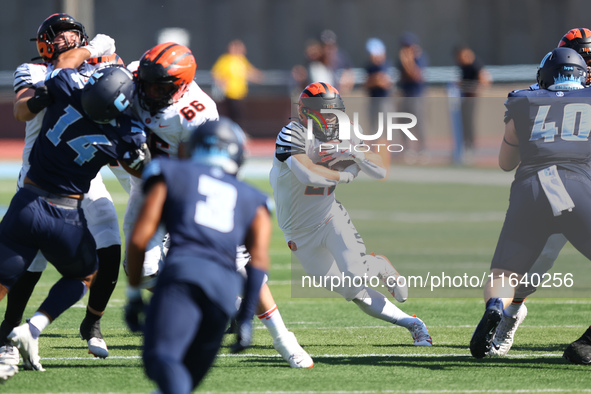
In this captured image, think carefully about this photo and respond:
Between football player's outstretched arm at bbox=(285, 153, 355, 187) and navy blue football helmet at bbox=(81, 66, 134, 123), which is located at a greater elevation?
navy blue football helmet at bbox=(81, 66, 134, 123)

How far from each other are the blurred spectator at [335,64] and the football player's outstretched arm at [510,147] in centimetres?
1492

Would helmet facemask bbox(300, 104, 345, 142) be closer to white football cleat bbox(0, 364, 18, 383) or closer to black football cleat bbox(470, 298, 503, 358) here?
black football cleat bbox(470, 298, 503, 358)

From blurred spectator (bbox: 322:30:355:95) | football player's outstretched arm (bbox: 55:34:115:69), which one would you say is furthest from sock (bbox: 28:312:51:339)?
blurred spectator (bbox: 322:30:355:95)

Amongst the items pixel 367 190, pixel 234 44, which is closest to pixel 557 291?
pixel 367 190

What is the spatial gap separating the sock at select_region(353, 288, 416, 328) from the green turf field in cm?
19

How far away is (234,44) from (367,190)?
26.0ft

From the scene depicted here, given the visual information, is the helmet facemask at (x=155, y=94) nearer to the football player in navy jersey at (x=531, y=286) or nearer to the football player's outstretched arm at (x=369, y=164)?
the football player's outstretched arm at (x=369, y=164)

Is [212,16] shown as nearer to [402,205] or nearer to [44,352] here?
[402,205]

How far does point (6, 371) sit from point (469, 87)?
50.7ft

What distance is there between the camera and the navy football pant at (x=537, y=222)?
5961 mm

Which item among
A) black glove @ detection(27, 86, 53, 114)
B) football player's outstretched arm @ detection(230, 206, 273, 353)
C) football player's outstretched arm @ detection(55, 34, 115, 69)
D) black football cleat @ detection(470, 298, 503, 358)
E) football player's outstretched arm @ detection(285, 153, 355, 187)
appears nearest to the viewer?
football player's outstretched arm @ detection(230, 206, 273, 353)

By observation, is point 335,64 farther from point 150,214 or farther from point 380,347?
point 150,214

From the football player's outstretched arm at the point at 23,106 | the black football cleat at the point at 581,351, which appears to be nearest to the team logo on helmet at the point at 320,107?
the football player's outstretched arm at the point at 23,106

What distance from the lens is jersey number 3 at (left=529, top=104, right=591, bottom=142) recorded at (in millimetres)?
6137
